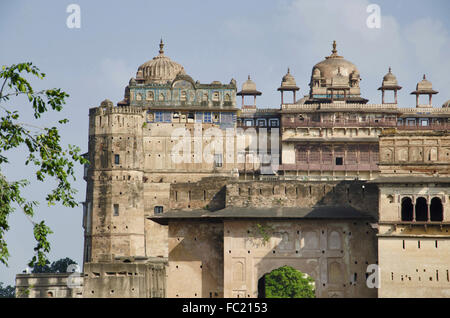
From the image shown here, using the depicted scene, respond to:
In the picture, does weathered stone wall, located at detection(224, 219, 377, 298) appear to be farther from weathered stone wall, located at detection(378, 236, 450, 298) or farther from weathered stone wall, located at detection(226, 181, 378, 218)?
weathered stone wall, located at detection(378, 236, 450, 298)

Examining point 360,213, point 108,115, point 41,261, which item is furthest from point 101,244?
point 41,261

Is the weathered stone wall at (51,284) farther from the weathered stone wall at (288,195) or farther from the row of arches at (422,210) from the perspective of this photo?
the row of arches at (422,210)

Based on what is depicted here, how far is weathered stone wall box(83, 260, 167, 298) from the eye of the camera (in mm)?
59250

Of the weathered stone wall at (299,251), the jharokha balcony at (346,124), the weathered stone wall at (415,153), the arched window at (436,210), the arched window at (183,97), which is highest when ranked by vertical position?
the arched window at (183,97)

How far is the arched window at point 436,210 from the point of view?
6183 cm

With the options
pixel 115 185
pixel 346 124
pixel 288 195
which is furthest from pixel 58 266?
pixel 288 195

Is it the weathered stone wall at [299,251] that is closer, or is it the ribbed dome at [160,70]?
the weathered stone wall at [299,251]

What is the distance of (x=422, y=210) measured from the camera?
63.1m

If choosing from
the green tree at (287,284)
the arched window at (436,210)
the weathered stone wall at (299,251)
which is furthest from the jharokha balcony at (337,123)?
the arched window at (436,210)

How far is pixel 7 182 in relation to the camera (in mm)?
29891

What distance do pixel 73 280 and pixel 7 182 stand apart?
178ft

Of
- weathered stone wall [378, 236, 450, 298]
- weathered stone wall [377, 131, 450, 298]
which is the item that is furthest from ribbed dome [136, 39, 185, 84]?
weathered stone wall [378, 236, 450, 298]

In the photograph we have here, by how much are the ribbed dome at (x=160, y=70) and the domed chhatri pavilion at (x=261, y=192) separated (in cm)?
16

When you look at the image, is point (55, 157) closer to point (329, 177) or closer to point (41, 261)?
point (41, 261)
